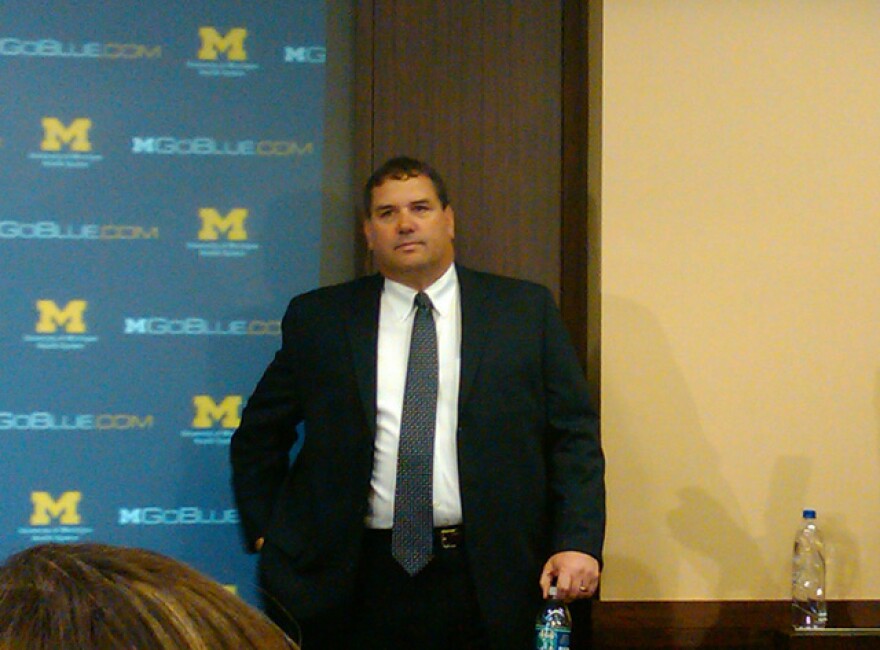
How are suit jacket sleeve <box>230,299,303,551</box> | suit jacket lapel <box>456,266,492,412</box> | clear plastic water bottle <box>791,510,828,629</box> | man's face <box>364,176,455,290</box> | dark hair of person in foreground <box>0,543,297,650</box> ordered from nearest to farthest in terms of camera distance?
dark hair of person in foreground <box>0,543,297,650</box>
suit jacket lapel <box>456,266,492,412</box>
man's face <box>364,176,455,290</box>
suit jacket sleeve <box>230,299,303,551</box>
clear plastic water bottle <box>791,510,828,629</box>

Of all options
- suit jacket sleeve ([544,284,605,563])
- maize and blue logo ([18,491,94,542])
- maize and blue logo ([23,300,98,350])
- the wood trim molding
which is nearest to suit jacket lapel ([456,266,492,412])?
suit jacket sleeve ([544,284,605,563])

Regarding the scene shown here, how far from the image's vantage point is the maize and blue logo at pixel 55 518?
3023 mm

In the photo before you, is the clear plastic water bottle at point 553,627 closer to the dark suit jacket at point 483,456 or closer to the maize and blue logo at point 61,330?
the dark suit jacket at point 483,456

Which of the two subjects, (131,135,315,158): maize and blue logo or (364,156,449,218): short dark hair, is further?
(131,135,315,158): maize and blue logo

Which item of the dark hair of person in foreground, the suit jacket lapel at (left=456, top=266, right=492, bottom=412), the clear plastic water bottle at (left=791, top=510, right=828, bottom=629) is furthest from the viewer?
the clear plastic water bottle at (left=791, top=510, right=828, bottom=629)

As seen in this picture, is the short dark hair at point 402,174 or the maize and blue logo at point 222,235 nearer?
the short dark hair at point 402,174

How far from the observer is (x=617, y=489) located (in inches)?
118

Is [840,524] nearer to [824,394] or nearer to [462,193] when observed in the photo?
[824,394]

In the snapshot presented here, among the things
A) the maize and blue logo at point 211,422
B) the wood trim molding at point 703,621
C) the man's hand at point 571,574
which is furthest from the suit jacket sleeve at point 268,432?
the wood trim molding at point 703,621

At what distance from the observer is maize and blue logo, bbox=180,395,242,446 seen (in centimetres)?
308

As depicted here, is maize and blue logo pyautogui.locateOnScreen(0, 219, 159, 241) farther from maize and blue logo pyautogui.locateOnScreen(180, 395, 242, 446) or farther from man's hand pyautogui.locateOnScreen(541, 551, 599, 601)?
man's hand pyautogui.locateOnScreen(541, 551, 599, 601)

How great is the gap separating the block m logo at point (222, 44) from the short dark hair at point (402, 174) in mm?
689

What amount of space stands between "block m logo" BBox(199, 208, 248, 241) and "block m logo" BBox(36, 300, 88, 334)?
1.30ft

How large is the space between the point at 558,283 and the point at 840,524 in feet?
3.36
